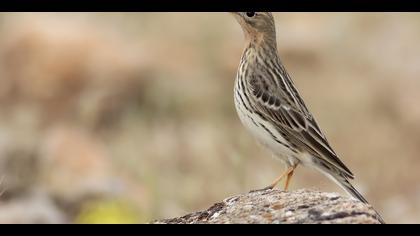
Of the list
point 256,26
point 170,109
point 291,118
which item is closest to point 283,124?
point 291,118

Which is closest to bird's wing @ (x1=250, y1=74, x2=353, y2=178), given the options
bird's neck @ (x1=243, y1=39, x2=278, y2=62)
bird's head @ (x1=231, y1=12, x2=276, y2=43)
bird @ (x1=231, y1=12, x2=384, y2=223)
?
bird @ (x1=231, y1=12, x2=384, y2=223)

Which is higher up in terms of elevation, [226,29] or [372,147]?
[226,29]

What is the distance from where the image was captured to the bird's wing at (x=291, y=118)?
788 cm

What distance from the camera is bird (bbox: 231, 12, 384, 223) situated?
25.7 ft

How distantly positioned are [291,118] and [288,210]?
103 inches

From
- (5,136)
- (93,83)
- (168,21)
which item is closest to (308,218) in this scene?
(5,136)

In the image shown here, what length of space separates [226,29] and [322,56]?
5.05 ft

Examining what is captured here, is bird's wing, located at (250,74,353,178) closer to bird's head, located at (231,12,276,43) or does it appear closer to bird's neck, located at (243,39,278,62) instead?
bird's neck, located at (243,39,278,62)

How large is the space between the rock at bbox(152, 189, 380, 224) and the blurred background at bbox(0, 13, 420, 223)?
11.5 feet

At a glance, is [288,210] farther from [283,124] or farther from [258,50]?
[258,50]

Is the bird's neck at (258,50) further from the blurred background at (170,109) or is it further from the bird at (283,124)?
the blurred background at (170,109)

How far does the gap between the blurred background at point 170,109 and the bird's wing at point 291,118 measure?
148 cm

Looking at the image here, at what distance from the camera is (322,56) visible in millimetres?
17375
